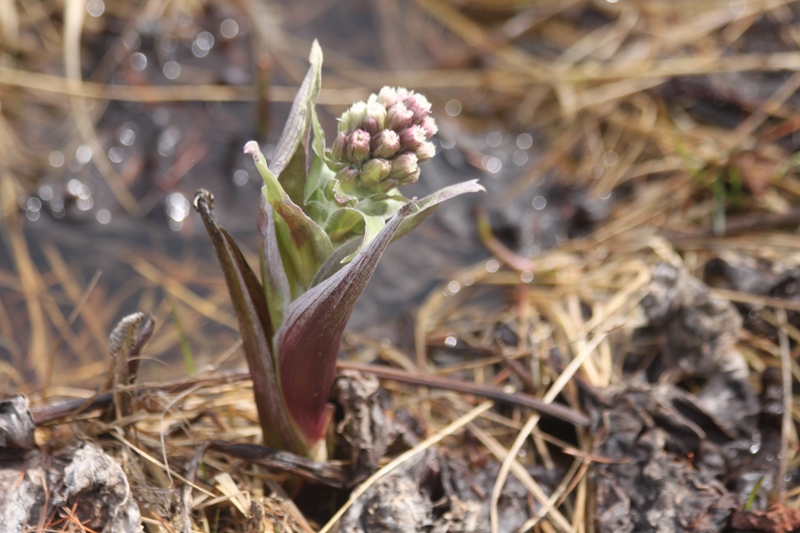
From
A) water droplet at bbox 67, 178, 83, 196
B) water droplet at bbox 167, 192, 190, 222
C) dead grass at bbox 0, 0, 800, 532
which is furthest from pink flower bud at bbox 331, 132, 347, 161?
water droplet at bbox 67, 178, 83, 196

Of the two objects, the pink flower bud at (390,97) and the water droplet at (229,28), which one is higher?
the water droplet at (229,28)

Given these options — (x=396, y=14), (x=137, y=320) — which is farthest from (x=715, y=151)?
(x=137, y=320)

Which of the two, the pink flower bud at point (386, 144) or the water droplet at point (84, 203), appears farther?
the water droplet at point (84, 203)

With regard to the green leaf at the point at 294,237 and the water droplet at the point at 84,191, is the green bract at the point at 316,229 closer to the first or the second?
the green leaf at the point at 294,237

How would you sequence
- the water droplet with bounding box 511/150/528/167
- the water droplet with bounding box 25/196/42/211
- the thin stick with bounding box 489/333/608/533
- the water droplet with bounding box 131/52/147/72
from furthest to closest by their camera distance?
the water droplet with bounding box 511/150/528/167 → the water droplet with bounding box 131/52/147/72 → the water droplet with bounding box 25/196/42/211 → the thin stick with bounding box 489/333/608/533

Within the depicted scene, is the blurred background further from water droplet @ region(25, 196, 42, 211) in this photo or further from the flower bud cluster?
the flower bud cluster

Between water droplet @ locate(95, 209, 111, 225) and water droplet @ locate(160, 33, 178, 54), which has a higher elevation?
water droplet @ locate(160, 33, 178, 54)

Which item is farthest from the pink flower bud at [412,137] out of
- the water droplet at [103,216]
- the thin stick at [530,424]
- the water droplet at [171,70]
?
the water droplet at [171,70]
